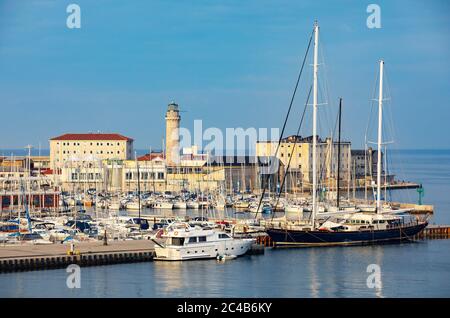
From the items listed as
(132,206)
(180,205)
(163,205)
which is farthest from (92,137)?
(180,205)

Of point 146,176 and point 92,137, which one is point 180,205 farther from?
point 92,137

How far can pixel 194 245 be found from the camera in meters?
36.5

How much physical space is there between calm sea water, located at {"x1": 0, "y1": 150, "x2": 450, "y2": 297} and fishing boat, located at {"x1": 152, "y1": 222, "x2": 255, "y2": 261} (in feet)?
1.68

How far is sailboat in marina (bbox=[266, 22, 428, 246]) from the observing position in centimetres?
4085

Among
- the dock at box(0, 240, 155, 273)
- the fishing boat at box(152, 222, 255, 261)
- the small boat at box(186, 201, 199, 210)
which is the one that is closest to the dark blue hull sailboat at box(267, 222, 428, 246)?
the fishing boat at box(152, 222, 255, 261)

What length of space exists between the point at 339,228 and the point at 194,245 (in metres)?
8.01

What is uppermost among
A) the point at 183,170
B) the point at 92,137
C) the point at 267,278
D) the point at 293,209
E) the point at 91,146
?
the point at 92,137

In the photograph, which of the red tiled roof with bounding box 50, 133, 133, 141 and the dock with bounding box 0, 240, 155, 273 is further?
the red tiled roof with bounding box 50, 133, 133, 141

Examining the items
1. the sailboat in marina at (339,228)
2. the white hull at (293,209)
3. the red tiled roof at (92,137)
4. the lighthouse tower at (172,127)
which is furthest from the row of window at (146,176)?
the sailboat in marina at (339,228)

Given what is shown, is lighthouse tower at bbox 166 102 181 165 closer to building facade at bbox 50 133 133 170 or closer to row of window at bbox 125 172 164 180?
building facade at bbox 50 133 133 170

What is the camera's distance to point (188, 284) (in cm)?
3161

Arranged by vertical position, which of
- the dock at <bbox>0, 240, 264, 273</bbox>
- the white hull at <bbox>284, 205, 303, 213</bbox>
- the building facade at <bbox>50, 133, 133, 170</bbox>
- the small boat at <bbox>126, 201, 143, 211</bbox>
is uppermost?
the building facade at <bbox>50, 133, 133, 170</bbox>

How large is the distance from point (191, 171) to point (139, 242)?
46.0m
